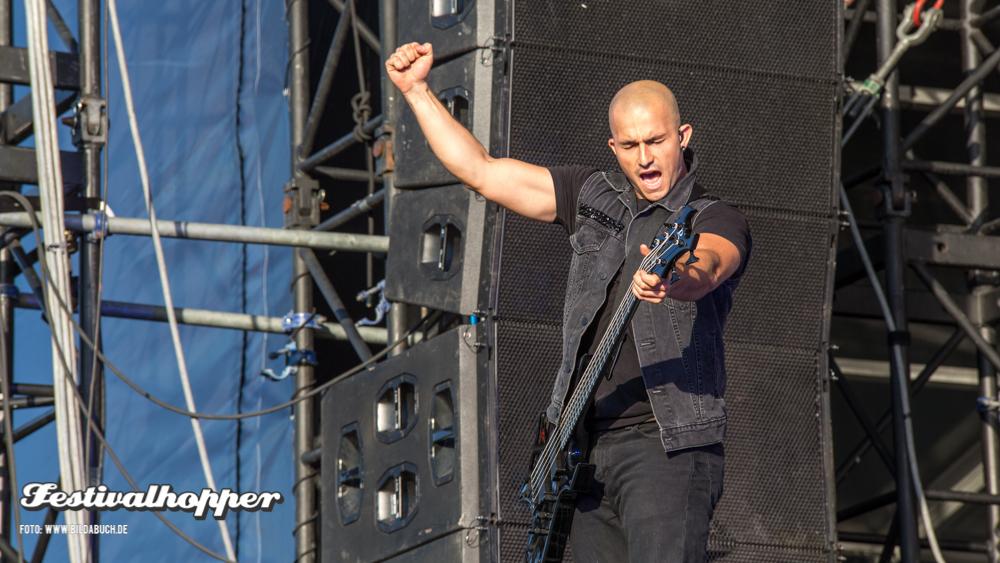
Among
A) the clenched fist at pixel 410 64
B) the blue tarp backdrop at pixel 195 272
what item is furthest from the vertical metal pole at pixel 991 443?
the clenched fist at pixel 410 64

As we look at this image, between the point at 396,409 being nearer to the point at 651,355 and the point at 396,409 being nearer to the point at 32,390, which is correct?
the point at 651,355

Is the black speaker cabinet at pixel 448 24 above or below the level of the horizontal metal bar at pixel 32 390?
above

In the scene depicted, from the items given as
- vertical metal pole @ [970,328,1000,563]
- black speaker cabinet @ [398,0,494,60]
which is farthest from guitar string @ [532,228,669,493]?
vertical metal pole @ [970,328,1000,563]

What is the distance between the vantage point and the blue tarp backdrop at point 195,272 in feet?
17.0

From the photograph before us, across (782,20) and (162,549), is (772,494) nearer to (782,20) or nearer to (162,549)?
(782,20)

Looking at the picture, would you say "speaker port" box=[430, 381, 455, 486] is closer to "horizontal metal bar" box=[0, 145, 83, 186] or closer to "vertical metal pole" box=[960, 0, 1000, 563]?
"horizontal metal bar" box=[0, 145, 83, 186]

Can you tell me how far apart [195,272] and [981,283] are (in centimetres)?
352

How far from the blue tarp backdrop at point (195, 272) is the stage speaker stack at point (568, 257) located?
1377 millimetres

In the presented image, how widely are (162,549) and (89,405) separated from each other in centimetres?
123

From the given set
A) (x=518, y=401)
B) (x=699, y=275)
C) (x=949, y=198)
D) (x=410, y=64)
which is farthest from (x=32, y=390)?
(x=949, y=198)

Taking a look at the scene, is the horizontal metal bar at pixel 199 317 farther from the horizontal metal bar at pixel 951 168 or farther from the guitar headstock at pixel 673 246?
the guitar headstock at pixel 673 246

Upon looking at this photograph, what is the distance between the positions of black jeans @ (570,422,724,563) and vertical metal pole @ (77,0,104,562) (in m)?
2.28

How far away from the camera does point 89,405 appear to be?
411 cm

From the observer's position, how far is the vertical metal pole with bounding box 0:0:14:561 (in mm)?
4699
